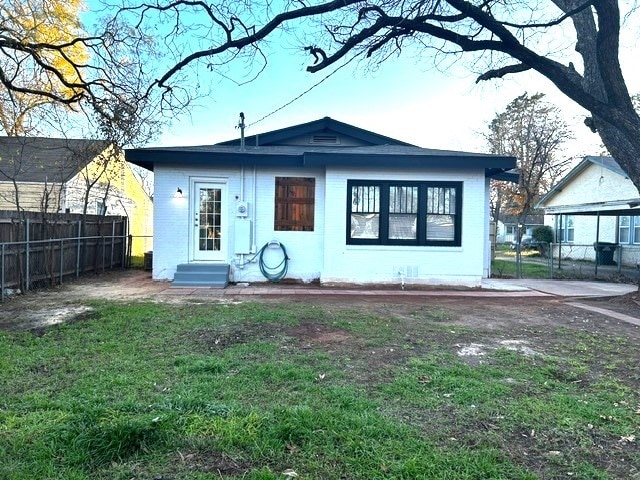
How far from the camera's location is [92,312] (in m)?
6.66

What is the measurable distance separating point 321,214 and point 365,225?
113cm

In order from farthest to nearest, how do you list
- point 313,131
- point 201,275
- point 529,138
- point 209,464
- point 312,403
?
point 529,138
point 313,131
point 201,275
point 312,403
point 209,464

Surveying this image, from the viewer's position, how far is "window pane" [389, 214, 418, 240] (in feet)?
32.9

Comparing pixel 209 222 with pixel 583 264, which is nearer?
pixel 209 222

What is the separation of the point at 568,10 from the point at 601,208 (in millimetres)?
10458

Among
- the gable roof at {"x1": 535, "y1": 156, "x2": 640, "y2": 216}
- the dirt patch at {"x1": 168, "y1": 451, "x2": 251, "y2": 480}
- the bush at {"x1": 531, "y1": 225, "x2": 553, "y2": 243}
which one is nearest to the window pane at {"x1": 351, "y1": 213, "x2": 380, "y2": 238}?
the gable roof at {"x1": 535, "y1": 156, "x2": 640, "y2": 216}

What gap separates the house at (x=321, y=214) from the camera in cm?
986

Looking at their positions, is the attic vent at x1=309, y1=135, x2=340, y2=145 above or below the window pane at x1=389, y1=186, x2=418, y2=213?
above

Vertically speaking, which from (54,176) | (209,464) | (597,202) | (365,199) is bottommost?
(209,464)

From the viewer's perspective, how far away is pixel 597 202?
17078mm

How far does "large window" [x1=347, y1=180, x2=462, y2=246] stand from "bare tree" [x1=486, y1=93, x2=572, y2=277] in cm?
1520

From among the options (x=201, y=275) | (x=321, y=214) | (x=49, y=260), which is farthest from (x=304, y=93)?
(x=49, y=260)

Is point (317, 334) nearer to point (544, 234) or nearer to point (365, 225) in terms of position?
point (365, 225)

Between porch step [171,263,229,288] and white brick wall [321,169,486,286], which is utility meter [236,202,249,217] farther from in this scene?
white brick wall [321,169,486,286]
